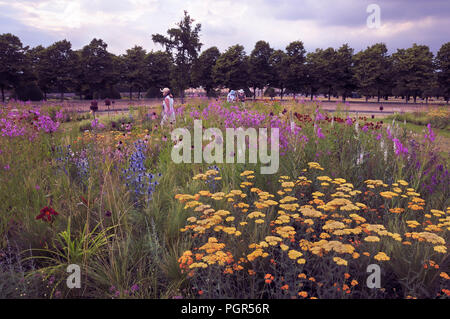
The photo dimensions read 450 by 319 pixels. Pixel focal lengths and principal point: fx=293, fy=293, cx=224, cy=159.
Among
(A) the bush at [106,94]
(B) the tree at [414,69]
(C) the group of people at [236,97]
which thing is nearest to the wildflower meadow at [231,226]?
(C) the group of people at [236,97]

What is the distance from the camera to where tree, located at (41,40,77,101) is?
148 ft

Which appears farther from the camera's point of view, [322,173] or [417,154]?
[417,154]

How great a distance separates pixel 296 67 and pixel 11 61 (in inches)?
1735

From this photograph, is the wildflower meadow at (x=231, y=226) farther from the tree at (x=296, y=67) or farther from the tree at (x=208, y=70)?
the tree at (x=208, y=70)

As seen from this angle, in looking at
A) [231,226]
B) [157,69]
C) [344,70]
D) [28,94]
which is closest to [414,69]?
[344,70]

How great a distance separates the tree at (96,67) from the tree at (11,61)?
7963 millimetres

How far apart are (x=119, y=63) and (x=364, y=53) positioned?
43.6m

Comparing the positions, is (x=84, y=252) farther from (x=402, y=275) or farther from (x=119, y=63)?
(x=119, y=63)

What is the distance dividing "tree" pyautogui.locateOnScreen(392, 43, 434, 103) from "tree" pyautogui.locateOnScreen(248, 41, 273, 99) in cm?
2180

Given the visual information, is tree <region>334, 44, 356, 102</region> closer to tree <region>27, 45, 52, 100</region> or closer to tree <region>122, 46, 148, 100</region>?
tree <region>122, 46, 148, 100</region>
